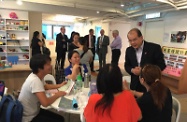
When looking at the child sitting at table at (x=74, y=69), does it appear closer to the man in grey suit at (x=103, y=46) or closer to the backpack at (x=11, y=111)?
the backpack at (x=11, y=111)

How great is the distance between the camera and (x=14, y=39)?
20.5 ft

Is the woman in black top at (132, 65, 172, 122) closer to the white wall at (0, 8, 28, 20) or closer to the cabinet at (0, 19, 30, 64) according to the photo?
the cabinet at (0, 19, 30, 64)

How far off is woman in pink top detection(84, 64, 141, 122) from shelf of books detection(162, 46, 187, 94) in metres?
3.60

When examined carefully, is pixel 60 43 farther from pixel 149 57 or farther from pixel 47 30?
pixel 47 30

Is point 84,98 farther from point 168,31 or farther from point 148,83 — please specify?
point 168,31

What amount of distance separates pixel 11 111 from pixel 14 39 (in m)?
5.37

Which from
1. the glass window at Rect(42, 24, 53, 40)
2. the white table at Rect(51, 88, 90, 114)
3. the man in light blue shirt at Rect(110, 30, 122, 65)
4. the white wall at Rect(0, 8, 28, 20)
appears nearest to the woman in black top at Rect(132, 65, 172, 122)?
the white table at Rect(51, 88, 90, 114)

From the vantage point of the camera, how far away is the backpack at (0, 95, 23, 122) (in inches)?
→ 59.2

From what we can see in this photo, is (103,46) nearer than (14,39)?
No

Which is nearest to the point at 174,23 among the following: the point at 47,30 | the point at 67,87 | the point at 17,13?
the point at 67,87

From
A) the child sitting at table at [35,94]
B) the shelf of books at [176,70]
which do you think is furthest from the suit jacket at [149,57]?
the shelf of books at [176,70]

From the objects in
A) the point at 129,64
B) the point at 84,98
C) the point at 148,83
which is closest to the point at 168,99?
the point at 148,83

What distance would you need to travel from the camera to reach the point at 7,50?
20.5 feet

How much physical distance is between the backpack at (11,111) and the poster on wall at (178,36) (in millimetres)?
4835
